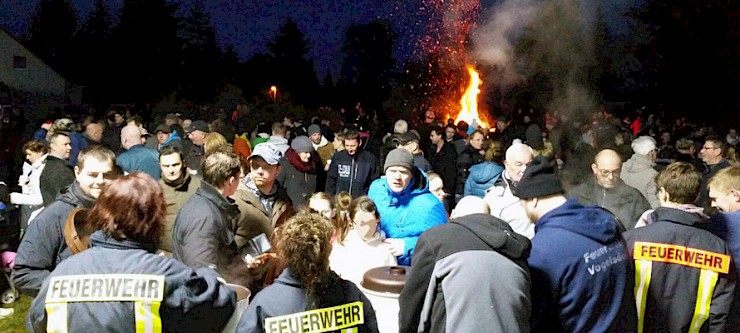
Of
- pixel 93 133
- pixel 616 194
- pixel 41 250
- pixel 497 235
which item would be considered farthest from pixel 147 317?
pixel 93 133

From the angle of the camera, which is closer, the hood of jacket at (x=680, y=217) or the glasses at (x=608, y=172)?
the hood of jacket at (x=680, y=217)

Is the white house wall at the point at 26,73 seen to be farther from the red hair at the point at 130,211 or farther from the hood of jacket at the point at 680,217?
the hood of jacket at the point at 680,217

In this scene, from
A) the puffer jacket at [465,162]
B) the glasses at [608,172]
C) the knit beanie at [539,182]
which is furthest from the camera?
the puffer jacket at [465,162]

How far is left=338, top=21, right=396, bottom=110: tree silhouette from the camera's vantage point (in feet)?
205

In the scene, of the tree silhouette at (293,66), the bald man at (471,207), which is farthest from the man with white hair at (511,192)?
the tree silhouette at (293,66)

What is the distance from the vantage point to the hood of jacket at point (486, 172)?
7.95 metres

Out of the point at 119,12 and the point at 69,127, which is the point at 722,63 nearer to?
the point at 69,127

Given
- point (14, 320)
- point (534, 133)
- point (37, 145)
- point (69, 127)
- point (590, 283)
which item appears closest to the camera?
point (590, 283)

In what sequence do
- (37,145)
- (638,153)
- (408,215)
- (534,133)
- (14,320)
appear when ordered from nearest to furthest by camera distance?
(408,215) < (14,320) < (638,153) < (37,145) < (534,133)

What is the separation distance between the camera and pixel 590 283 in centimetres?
346

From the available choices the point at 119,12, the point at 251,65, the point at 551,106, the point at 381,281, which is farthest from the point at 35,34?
the point at 381,281

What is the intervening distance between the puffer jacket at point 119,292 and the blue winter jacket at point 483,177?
207 inches

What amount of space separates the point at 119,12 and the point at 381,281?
6362 cm

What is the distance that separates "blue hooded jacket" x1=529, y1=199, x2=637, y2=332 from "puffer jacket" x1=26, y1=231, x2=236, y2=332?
168cm
